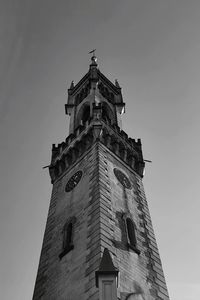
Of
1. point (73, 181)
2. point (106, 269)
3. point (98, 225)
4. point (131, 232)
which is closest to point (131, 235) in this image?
point (131, 232)

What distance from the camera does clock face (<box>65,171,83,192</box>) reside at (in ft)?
80.0

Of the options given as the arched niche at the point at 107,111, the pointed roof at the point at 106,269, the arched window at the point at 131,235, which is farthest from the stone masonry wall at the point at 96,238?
the arched niche at the point at 107,111

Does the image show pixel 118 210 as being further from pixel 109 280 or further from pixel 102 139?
pixel 109 280

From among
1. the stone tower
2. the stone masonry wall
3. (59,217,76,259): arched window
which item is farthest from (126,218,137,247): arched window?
(59,217,76,259): arched window

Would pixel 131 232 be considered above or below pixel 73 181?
below

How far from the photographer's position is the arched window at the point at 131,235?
19411mm

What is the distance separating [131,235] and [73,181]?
19.9 feet

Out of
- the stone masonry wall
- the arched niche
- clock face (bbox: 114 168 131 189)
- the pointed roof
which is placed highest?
the arched niche

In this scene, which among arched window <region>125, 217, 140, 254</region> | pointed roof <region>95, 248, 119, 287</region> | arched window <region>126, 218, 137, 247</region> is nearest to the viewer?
pointed roof <region>95, 248, 119, 287</region>

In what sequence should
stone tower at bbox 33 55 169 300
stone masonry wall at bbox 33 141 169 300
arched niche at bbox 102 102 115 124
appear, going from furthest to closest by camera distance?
arched niche at bbox 102 102 115 124 < stone masonry wall at bbox 33 141 169 300 < stone tower at bbox 33 55 169 300

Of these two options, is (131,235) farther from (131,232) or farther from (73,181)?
(73,181)

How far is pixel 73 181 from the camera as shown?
24.8m

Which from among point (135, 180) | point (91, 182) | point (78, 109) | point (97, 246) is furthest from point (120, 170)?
point (78, 109)

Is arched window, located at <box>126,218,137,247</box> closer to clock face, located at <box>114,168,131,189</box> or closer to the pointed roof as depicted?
clock face, located at <box>114,168,131,189</box>
